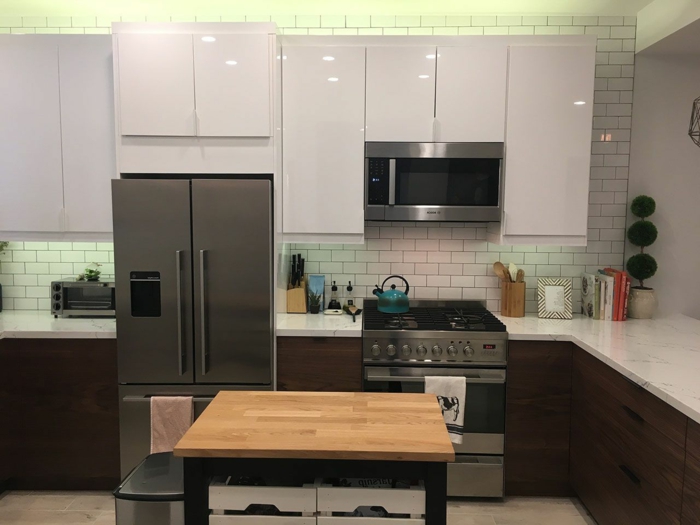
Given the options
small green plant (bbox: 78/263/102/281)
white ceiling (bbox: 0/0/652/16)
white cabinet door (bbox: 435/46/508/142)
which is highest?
white ceiling (bbox: 0/0/652/16)

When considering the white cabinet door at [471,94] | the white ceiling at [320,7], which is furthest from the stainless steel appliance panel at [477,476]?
the white ceiling at [320,7]

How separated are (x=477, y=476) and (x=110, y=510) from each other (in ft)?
6.84

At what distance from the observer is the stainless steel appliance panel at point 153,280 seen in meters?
2.94

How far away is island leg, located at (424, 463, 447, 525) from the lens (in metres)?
1.70

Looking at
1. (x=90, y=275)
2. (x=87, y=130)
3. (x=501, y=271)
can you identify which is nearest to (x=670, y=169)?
(x=501, y=271)

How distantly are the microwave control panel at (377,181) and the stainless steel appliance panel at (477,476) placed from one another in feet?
5.17

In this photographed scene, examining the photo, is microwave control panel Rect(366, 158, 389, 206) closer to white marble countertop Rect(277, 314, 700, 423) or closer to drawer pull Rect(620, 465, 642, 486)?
white marble countertop Rect(277, 314, 700, 423)

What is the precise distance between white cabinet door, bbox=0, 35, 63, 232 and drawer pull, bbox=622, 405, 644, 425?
325 centimetres

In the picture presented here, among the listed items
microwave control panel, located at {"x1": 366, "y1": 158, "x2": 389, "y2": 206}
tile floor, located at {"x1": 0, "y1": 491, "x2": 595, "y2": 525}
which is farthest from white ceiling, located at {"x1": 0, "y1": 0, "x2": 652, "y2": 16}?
tile floor, located at {"x1": 0, "y1": 491, "x2": 595, "y2": 525}

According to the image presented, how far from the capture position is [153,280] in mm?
2980

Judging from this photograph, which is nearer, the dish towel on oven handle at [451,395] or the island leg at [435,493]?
the island leg at [435,493]

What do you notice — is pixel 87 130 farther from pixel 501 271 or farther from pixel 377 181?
pixel 501 271

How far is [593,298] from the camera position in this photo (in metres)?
3.44

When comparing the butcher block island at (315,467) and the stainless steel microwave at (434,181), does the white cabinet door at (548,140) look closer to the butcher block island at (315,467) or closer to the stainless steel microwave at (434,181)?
the stainless steel microwave at (434,181)
